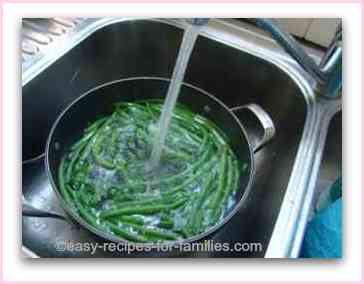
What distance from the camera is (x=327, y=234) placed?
0.60 m

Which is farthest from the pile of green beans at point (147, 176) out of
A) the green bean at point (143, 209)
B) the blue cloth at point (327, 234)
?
the blue cloth at point (327, 234)

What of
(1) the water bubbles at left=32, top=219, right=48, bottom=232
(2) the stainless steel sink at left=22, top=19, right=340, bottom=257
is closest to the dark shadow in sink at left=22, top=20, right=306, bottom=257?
(2) the stainless steel sink at left=22, top=19, right=340, bottom=257

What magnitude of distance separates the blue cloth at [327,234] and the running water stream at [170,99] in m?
0.27

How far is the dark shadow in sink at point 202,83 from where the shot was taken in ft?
2.32

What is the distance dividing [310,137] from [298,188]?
11 centimetres

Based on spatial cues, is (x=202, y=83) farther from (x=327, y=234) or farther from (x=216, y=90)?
(x=327, y=234)

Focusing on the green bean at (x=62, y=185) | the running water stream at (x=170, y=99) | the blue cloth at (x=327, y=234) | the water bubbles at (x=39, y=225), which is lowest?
the blue cloth at (x=327, y=234)

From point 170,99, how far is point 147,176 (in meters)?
0.13

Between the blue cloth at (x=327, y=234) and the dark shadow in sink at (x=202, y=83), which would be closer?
the blue cloth at (x=327, y=234)

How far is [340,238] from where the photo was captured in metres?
0.59

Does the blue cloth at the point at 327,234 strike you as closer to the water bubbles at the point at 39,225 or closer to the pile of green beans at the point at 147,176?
the pile of green beans at the point at 147,176

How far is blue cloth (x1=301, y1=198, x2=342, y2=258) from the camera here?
59 centimetres

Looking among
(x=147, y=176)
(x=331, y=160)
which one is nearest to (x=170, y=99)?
(x=147, y=176)
